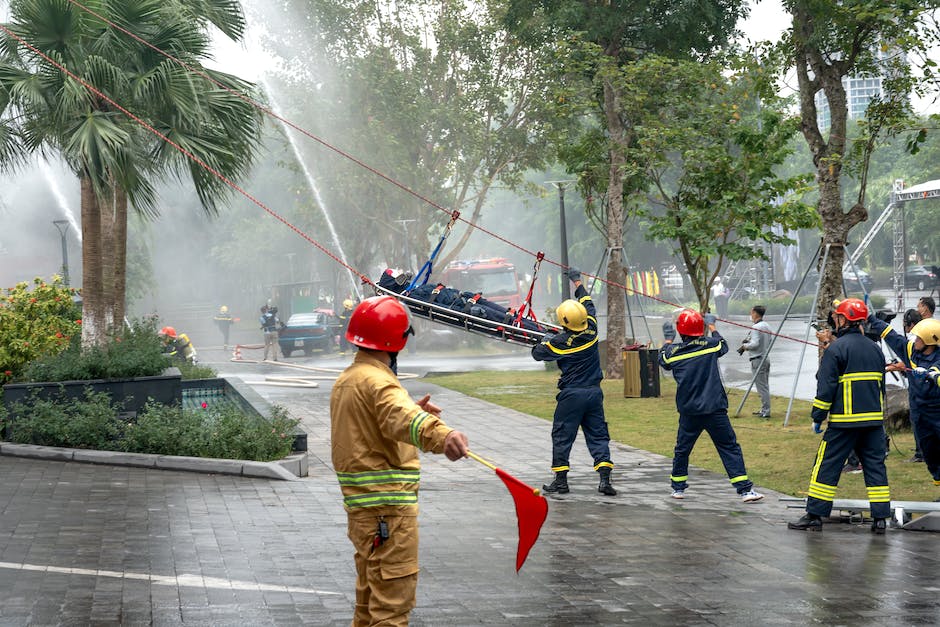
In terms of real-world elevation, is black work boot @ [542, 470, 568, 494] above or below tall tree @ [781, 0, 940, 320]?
below

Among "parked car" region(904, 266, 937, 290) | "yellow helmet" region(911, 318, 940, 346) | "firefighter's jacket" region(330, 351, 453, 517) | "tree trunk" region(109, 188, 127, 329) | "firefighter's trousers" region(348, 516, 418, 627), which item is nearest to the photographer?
"firefighter's trousers" region(348, 516, 418, 627)

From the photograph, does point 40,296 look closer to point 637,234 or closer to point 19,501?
point 19,501

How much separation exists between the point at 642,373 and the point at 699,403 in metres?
9.79

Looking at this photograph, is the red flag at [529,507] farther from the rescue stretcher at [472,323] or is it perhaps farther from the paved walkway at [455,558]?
the rescue stretcher at [472,323]

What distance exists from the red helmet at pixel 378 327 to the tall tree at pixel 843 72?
38.1ft

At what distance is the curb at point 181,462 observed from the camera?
10.9 metres

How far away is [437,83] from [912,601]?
105ft

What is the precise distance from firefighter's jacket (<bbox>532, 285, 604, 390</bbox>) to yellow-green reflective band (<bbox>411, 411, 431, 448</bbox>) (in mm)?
5863

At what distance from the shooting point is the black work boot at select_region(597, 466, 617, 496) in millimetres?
10117

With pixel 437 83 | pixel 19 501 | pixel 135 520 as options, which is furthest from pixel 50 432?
pixel 437 83

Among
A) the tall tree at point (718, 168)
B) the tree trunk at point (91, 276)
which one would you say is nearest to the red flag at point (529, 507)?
the tree trunk at point (91, 276)

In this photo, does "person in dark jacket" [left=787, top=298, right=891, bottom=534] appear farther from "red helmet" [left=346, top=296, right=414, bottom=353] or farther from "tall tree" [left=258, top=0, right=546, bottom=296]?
"tall tree" [left=258, top=0, right=546, bottom=296]

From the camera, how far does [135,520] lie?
28.7 ft

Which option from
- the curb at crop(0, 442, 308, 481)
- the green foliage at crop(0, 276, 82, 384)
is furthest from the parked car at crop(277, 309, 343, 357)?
the curb at crop(0, 442, 308, 481)
